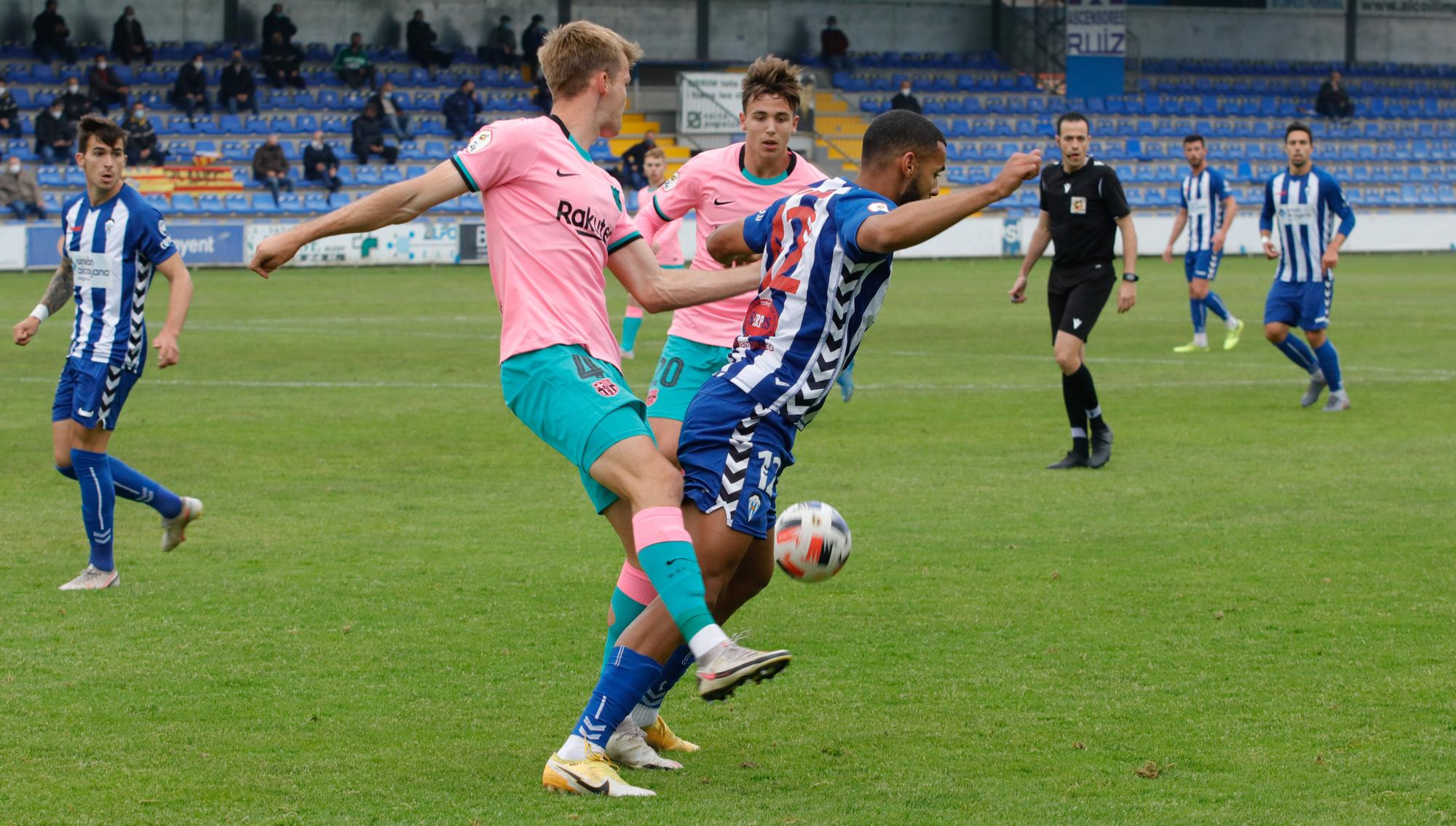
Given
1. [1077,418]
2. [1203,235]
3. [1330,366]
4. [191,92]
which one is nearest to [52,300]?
[1077,418]

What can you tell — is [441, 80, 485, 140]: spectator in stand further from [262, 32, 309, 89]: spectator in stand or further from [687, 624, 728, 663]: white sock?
[687, 624, 728, 663]: white sock

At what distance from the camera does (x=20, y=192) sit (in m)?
31.1

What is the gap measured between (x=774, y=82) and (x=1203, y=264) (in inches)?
503

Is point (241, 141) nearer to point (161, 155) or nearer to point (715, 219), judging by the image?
point (161, 155)

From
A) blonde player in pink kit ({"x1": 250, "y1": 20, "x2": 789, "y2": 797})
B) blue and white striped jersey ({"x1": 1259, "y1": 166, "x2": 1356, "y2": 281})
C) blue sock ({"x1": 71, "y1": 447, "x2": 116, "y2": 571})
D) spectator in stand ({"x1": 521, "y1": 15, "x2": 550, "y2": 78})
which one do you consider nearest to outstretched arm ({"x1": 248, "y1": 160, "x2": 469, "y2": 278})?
blonde player in pink kit ({"x1": 250, "y1": 20, "x2": 789, "y2": 797})

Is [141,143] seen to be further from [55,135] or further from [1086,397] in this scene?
[1086,397]

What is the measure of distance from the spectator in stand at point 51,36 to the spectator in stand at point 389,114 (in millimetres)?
6892

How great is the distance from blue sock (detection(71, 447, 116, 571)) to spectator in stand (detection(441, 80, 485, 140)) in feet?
100

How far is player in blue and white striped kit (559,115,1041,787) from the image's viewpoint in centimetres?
480

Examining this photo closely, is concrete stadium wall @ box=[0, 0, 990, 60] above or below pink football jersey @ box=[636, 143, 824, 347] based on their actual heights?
above

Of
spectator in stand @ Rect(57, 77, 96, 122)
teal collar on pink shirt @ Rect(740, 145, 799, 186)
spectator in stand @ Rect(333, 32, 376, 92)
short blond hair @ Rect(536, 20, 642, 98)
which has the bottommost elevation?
teal collar on pink shirt @ Rect(740, 145, 799, 186)

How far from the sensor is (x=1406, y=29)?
5300 centimetres

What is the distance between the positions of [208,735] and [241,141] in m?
33.0

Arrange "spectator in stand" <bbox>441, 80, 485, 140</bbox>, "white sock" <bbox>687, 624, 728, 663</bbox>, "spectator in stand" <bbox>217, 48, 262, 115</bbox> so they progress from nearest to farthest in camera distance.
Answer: "white sock" <bbox>687, 624, 728, 663</bbox> < "spectator in stand" <bbox>217, 48, 262, 115</bbox> < "spectator in stand" <bbox>441, 80, 485, 140</bbox>
